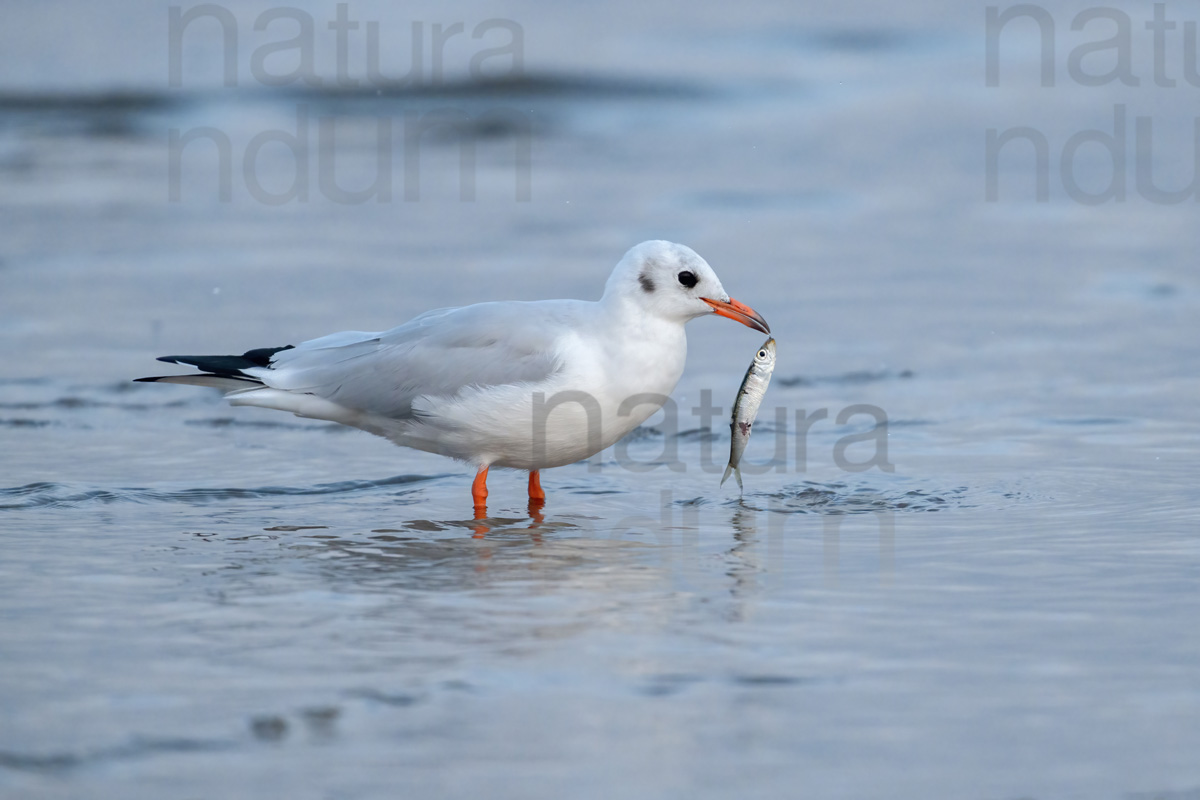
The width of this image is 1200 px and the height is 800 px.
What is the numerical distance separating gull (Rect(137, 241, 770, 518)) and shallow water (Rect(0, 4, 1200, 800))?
11.1 inches

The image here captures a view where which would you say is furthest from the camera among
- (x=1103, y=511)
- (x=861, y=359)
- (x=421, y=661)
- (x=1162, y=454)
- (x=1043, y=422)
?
(x=861, y=359)

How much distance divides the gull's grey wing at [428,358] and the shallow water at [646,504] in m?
0.42

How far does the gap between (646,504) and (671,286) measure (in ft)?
2.71

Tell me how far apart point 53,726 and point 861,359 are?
5.48m

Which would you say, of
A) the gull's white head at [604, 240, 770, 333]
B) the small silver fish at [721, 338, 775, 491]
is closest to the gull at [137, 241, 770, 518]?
the gull's white head at [604, 240, 770, 333]

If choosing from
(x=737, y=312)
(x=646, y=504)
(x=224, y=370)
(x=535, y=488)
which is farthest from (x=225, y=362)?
(x=737, y=312)

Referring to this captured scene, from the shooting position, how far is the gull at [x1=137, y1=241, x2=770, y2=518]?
568 cm

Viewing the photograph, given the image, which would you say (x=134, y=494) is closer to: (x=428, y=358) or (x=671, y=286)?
(x=428, y=358)

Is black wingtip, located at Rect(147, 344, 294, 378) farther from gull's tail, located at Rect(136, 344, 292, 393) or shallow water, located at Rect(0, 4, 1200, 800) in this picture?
shallow water, located at Rect(0, 4, 1200, 800)

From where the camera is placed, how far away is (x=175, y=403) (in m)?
7.74

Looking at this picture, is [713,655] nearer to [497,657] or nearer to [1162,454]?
[497,657]

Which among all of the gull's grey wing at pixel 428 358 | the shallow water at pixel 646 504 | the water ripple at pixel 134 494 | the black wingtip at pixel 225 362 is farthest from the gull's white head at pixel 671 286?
the black wingtip at pixel 225 362

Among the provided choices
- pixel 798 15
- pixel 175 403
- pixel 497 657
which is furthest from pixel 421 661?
pixel 798 15

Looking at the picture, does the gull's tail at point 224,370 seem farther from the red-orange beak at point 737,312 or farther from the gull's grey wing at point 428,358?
the red-orange beak at point 737,312
